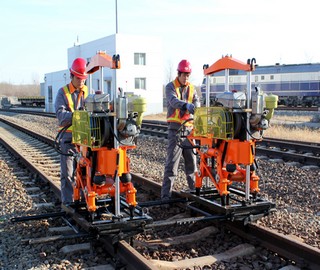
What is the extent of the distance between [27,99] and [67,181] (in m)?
59.3

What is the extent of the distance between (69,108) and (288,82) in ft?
118

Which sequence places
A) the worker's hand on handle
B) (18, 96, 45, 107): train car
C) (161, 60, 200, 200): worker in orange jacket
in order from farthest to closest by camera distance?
(18, 96, 45, 107): train car
(161, 60, 200, 200): worker in orange jacket
the worker's hand on handle

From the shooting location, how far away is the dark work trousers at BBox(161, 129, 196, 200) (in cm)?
645

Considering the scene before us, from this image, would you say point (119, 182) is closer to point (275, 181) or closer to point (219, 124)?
point (219, 124)

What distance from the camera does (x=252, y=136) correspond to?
5.20 meters

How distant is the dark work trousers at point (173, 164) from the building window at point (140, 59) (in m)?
35.2

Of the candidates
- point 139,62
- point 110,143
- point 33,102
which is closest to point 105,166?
point 110,143

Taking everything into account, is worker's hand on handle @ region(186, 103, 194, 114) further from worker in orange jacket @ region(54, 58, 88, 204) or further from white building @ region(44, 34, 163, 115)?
white building @ region(44, 34, 163, 115)

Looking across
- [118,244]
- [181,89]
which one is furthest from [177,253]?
[181,89]

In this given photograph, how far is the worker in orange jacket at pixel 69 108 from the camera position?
5.54 metres

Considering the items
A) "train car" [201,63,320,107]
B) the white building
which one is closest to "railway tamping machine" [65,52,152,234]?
"train car" [201,63,320,107]

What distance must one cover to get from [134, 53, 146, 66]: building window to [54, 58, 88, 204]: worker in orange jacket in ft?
117

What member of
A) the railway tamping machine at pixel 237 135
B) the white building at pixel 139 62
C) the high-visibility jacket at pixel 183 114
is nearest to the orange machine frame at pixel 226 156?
the railway tamping machine at pixel 237 135

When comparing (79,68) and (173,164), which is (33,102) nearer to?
(173,164)
